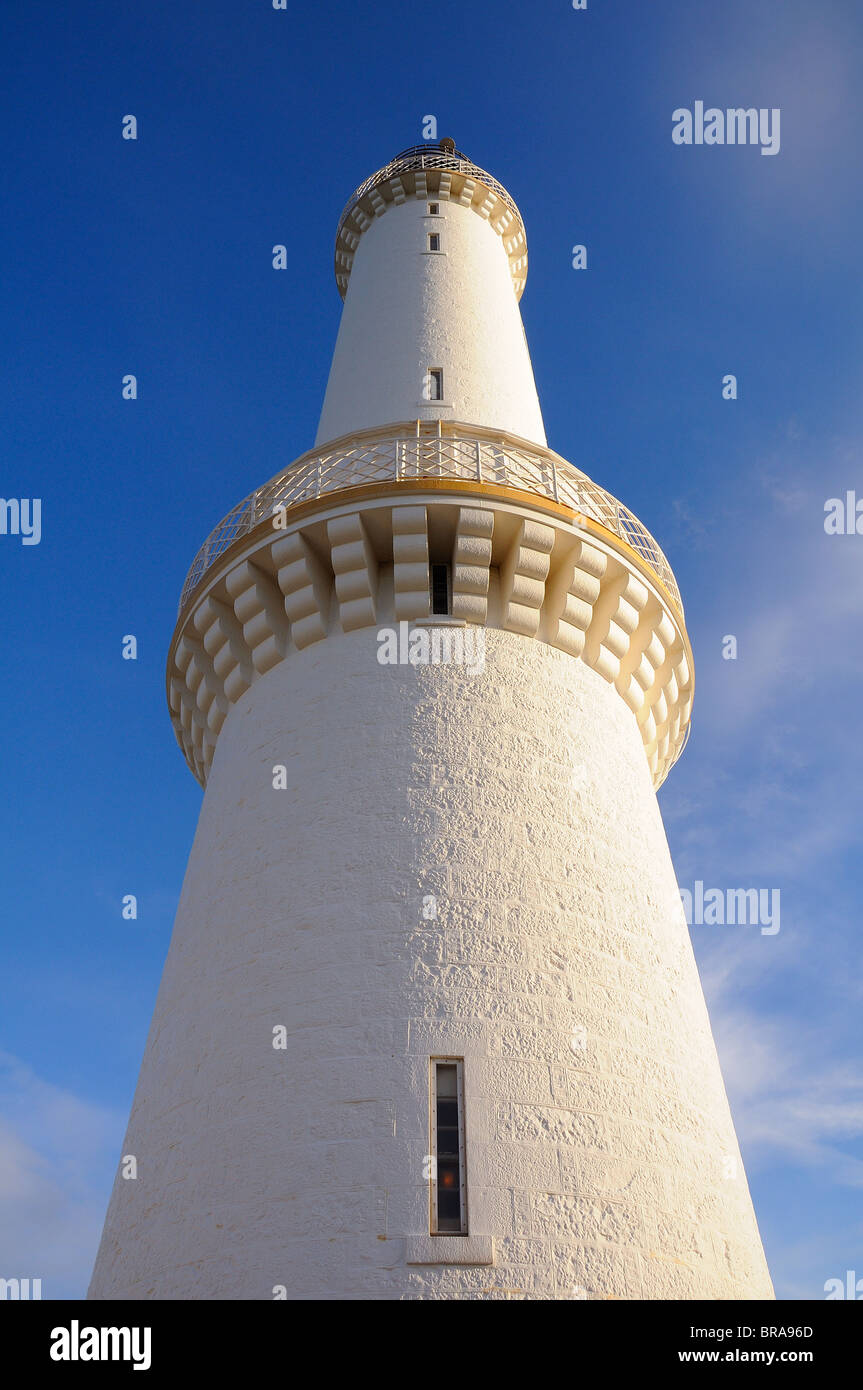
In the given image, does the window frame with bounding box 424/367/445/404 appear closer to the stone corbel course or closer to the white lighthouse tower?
the white lighthouse tower

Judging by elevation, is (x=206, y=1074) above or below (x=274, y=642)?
below

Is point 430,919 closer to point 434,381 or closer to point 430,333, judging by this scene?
point 434,381

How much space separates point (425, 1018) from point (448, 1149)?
113cm

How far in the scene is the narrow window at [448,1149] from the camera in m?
9.40

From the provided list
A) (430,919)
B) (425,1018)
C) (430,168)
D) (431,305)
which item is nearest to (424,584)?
(430,919)

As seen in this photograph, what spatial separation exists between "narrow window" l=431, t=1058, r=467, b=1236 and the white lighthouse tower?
3 centimetres

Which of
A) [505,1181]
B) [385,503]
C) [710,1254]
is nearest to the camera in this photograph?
[505,1181]

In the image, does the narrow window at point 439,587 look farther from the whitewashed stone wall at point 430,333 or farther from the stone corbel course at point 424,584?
the whitewashed stone wall at point 430,333

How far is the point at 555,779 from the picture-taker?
488 inches

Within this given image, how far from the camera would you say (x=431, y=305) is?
1828cm
